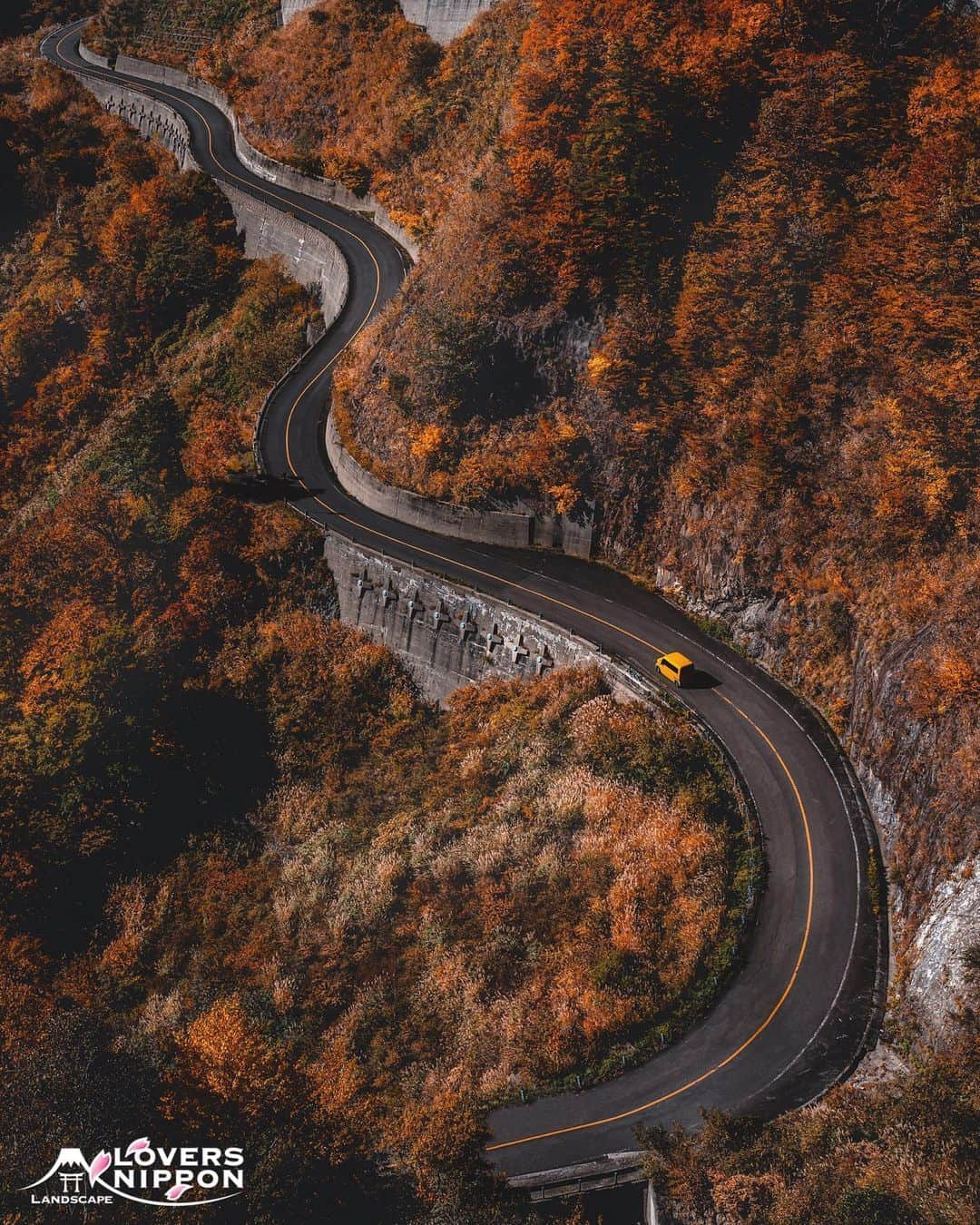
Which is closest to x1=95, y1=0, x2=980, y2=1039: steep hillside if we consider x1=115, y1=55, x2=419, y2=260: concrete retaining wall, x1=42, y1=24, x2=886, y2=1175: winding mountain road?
x1=42, y1=24, x2=886, y2=1175: winding mountain road

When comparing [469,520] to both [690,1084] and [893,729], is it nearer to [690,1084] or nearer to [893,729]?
[893,729]

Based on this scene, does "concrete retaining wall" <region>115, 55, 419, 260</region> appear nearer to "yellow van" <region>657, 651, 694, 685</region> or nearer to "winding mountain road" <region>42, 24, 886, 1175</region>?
"winding mountain road" <region>42, 24, 886, 1175</region>

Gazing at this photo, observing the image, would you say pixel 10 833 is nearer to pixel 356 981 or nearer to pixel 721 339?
pixel 356 981

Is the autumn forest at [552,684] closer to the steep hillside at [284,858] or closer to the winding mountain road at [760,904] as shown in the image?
the steep hillside at [284,858]

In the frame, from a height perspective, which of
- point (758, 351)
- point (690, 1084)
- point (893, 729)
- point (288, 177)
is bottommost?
point (690, 1084)

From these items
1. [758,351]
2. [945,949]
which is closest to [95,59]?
[758,351]

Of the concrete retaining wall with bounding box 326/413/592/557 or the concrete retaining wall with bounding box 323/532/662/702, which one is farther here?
the concrete retaining wall with bounding box 326/413/592/557

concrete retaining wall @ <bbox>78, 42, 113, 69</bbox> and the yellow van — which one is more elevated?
concrete retaining wall @ <bbox>78, 42, 113, 69</bbox>
